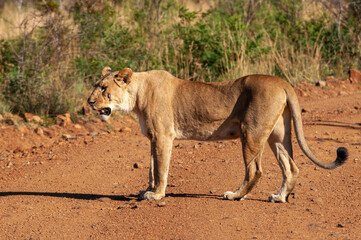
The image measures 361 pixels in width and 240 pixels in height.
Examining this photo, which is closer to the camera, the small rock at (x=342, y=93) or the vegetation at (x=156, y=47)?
the vegetation at (x=156, y=47)

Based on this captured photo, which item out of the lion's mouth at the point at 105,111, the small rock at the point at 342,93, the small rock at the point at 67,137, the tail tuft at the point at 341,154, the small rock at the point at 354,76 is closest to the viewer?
the tail tuft at the point at 341,154

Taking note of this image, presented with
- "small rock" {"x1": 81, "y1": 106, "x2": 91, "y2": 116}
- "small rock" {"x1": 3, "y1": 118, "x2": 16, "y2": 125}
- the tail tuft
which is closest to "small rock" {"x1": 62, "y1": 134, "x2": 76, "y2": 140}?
"small rock" {"x1": 3, "y1": 118, "x2": 16, "y2": 125}

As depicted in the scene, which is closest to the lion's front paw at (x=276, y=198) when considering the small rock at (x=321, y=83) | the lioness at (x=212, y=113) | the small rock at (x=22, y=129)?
the lioness at (x=212, y=113)

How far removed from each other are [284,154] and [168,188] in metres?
1.59

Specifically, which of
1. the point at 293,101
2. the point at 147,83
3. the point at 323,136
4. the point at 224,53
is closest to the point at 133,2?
the point at 224,53

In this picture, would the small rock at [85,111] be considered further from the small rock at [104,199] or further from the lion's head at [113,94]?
the small rock at [104,199]

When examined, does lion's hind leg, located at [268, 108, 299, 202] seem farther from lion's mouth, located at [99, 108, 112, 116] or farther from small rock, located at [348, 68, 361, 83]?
small rock, located at [348, 68, 361, 83]

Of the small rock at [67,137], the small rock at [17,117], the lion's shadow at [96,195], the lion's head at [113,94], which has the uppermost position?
the lion's head at [113,94]

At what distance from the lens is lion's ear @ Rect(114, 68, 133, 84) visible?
6.11 m

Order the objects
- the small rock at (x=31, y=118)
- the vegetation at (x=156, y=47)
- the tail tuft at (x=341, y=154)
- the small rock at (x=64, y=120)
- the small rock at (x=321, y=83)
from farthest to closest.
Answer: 1. the small rock at (x=321, y=83)
2. the vegetation at (x=156, y=47)
3. the small rock at (x=64, y=120)
4. the small rock at (x=31, y=118)
5. the tail tuft at (x=341, y=154)

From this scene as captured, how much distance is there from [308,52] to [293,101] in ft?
24.7

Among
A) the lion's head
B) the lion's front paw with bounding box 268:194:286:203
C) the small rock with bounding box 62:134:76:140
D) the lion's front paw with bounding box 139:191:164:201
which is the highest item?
the lion's head

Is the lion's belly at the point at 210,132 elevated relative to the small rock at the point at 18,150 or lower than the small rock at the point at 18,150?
elevated

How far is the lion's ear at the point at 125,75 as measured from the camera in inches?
240
